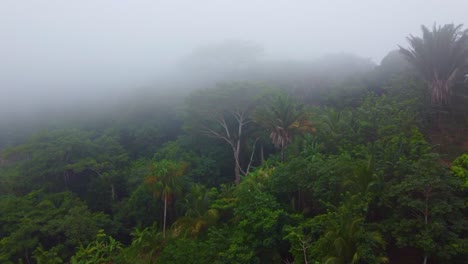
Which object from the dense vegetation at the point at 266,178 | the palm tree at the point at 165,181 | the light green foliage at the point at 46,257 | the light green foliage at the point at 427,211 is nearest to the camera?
the light green foliage at the point at 427,211

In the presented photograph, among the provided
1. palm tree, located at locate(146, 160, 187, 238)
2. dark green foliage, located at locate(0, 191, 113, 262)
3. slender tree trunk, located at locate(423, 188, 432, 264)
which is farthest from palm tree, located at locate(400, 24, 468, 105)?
dark green foliage, located at locate(0, 191, 113, 262)

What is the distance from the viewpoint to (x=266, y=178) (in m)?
18.1

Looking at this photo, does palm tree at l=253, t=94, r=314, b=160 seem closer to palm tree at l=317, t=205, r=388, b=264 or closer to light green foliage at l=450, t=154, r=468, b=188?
light green foliage at l=450, t=154, r=468, b=188

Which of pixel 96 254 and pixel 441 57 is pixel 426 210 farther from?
pixel 96 254

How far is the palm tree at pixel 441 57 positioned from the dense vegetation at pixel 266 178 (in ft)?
0.25

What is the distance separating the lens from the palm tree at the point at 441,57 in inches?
759

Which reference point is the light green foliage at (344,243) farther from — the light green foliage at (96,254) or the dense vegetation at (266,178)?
the light green foliage at (96,254)

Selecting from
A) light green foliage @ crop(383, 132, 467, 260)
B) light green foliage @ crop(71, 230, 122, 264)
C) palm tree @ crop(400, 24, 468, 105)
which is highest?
palm tree @ crop(400, 24, 468, 105)

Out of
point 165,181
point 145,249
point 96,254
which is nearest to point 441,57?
point 165,181

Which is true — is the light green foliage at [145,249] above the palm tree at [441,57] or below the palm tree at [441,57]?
below

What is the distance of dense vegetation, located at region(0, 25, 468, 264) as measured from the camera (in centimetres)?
1121

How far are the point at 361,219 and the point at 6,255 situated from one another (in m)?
20.8

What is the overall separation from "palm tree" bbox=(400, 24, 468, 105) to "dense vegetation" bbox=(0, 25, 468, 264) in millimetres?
77

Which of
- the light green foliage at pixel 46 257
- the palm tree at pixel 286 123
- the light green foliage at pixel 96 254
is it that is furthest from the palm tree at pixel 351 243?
the light green foliage at pixel 46 257
